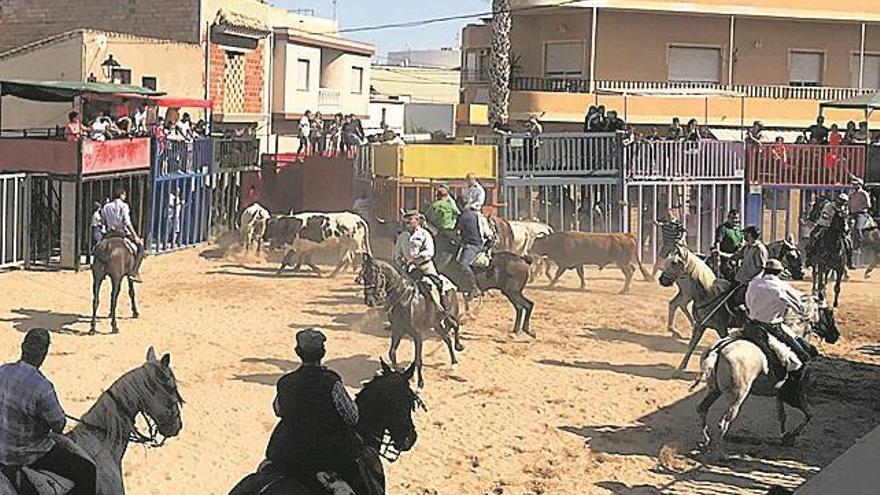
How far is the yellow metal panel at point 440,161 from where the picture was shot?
24.6 m

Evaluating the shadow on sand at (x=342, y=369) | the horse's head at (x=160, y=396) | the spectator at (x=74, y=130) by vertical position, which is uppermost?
the spectator at (x=74, y=130)

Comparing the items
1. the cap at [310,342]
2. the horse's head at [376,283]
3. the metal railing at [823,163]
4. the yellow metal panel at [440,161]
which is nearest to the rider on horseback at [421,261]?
the horse's head at [376,283]

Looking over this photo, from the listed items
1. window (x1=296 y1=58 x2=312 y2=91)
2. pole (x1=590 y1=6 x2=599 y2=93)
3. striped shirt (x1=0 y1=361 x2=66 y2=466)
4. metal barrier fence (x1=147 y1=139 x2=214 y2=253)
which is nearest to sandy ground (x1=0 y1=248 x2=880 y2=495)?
striped shirt (x1=0 y1=361 x2=66 y2=466)

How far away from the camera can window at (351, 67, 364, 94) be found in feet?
154

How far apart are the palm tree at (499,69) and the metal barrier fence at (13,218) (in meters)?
14.4

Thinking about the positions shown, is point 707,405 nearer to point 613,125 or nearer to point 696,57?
point 613,125

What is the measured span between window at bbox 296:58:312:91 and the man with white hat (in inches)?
878

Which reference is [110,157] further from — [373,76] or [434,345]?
[373,76]

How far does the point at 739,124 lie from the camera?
3419cm

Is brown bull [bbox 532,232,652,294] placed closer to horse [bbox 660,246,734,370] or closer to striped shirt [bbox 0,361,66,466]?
horse [bbox 660,246,734,370]

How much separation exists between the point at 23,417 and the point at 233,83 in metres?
31.1

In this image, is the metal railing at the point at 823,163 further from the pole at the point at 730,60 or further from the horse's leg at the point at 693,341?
the horse's leg at the point at 693,341

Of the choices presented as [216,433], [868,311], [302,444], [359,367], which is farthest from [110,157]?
[302,444]

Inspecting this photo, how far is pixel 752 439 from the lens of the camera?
468 inches
